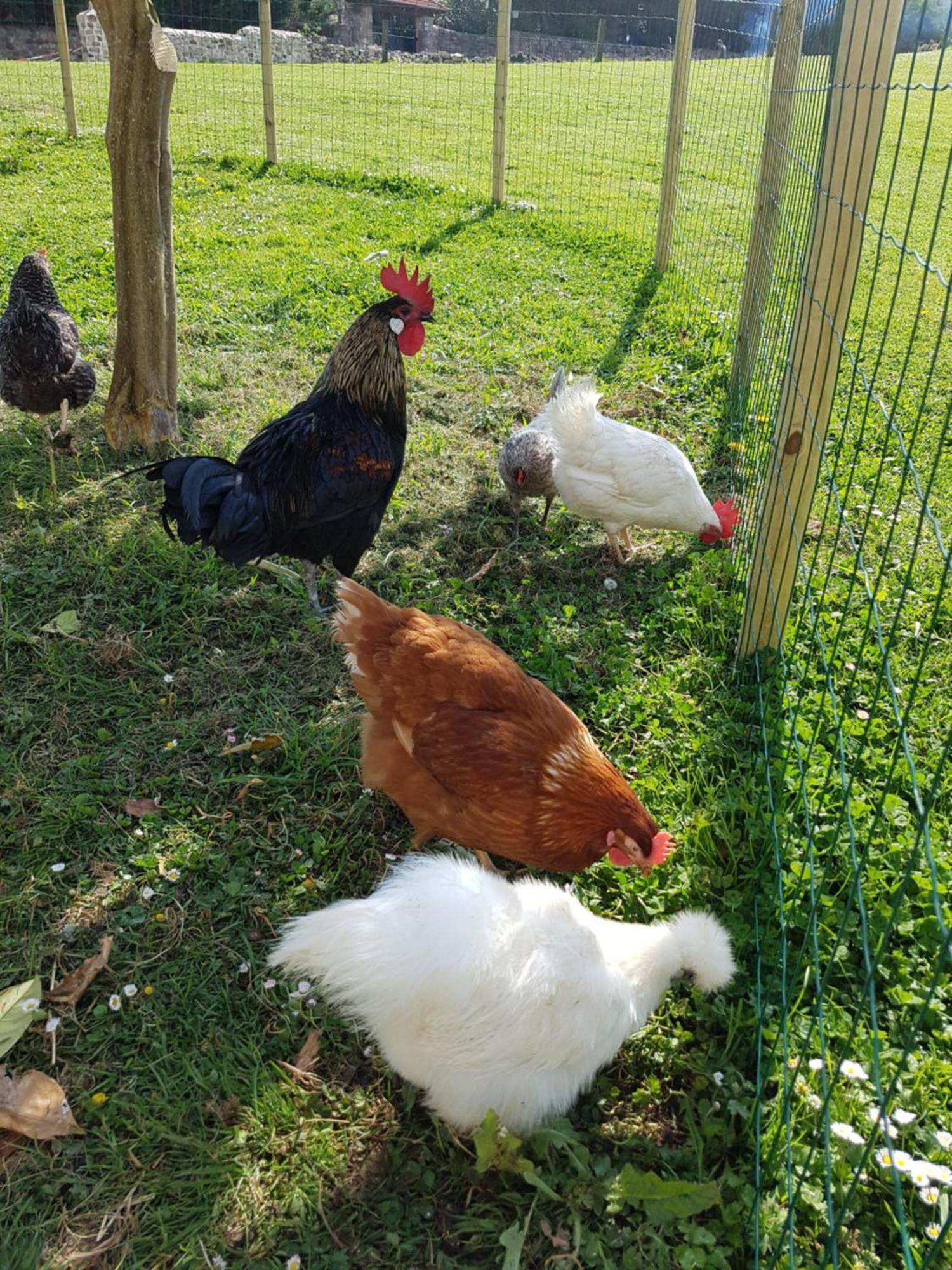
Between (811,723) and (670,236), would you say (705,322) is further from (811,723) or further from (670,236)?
(811,723)

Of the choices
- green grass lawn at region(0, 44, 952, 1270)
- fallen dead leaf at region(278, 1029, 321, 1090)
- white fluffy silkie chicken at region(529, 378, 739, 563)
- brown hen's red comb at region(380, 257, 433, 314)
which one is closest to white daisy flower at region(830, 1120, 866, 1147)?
green grass lawn at region(0, 44, 952, 1270)

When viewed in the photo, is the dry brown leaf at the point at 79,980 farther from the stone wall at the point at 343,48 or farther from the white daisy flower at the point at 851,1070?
the stone wall at the point at 343,48

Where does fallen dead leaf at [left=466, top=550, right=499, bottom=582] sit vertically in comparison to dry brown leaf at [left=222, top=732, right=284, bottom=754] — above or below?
above

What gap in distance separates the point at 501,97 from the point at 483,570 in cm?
853

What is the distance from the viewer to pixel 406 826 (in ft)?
10.5

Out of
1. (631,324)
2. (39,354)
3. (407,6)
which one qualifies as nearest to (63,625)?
(39,354)

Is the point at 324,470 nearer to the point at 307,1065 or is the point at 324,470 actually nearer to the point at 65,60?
the point at 307,1065

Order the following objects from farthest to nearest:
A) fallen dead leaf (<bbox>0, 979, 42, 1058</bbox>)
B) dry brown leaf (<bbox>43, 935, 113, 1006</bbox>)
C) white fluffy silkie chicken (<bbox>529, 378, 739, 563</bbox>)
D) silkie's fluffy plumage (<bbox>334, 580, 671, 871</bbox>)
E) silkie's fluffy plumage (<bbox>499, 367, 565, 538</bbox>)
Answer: silkie's fluffy plumage (<bbox>499, 367, 565, 538</bbox>) → white fluffy silkie chicken (<bbox>529, 378, 739, 563</bbox>) → silkie's fluffy plumage (<bbox>334, 580, 671, 871</bbox>) → dry brown leaf (<bbox>43, 935, 113, 1006</bbox>) → fallen dead leaf (<bbox>0, 979, 42, 1058</bbox>)

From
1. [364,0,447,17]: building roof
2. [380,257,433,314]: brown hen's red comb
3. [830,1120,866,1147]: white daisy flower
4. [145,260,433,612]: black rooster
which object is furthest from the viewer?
[364,0,447,17]: building roof

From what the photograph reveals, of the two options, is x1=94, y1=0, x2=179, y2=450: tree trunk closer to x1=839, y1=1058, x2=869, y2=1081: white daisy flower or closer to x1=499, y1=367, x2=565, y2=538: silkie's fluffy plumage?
x1=499, y1=367, x2=565, y2=538: silkie's fluffy plumage

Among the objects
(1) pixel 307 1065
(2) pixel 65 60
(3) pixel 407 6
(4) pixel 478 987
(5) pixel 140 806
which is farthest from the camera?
(3) pixel 407 6

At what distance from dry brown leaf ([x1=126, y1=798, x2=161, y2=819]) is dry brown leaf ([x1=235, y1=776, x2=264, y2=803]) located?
281 mm

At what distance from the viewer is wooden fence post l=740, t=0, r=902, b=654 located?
2.74m

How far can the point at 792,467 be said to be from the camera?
3.32m
